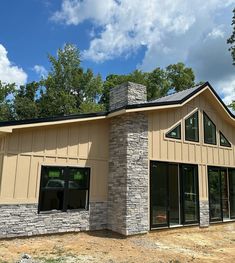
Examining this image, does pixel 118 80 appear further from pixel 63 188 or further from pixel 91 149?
pixel 63 188

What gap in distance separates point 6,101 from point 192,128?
77.1 ft

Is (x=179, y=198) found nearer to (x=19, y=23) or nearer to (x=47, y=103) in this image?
(x=19, y=23)

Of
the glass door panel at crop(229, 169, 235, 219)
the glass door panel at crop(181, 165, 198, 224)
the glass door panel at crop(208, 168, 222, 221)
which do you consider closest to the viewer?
the glass door panel at crop(181, 165, 198, 224)

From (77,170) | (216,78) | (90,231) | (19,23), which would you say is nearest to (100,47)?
(19,23)

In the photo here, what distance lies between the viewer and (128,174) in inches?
358

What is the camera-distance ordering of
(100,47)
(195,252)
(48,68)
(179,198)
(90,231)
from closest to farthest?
(195,252) < (90,231) < (179,198) < (100,47) < (48,68)

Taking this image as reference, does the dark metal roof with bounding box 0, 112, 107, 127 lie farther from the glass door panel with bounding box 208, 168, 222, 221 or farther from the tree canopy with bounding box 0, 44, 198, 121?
the tree canopy with bounding box 0, 44, 198, 121

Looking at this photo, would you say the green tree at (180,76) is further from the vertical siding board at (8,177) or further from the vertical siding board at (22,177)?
the vertical siding board at (8,177)

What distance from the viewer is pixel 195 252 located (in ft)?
25.3

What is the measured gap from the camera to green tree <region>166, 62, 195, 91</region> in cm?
3222

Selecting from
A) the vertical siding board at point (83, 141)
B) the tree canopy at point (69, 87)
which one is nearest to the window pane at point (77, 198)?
the vertical siding board at point (83, 141)

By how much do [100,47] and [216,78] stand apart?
836 centimetres

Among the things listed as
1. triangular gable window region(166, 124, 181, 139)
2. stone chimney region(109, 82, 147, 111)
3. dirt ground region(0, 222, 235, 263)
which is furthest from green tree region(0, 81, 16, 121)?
dirt ground region(0, 222, 235, 263)

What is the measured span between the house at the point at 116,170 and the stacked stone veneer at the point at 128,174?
0.03 meters
